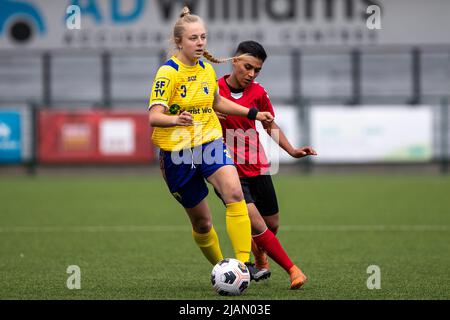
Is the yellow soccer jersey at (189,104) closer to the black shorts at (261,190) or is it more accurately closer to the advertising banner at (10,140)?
the black shorts at (261,190)

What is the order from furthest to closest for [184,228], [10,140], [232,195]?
[10,140] < [184,228] < [232,195]

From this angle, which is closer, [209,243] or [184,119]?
[184,119]

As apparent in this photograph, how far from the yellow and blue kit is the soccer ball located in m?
0.59

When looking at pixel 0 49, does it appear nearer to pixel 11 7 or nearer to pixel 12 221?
pixel 11 7

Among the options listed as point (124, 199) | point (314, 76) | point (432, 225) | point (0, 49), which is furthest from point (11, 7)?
point (432, 225)

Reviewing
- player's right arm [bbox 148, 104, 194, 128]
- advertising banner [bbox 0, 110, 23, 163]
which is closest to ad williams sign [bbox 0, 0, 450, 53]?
advertising banner [bbox 0, 110, 23, 163]

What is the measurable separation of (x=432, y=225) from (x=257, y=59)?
5219 mm

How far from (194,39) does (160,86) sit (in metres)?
0.40

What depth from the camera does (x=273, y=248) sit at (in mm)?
7297

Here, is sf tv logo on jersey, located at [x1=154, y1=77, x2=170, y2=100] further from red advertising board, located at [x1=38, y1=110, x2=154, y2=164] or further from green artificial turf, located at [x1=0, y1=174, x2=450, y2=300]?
red advertising board, located at [x1=38, y1=110, x2=154, y2=164]

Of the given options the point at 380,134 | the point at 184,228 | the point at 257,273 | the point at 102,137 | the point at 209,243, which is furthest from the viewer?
the point at 102,137

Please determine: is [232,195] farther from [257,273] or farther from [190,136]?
[257,273]

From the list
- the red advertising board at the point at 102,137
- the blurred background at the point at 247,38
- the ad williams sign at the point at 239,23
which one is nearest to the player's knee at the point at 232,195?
the red advertising board at the point at 102,137

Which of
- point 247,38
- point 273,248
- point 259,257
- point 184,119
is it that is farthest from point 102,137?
point 184,119
